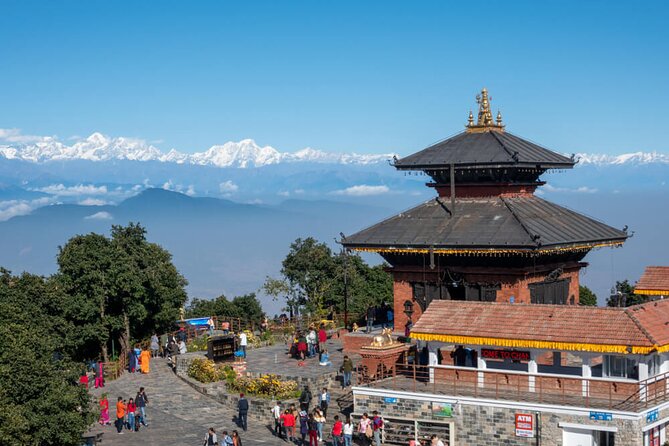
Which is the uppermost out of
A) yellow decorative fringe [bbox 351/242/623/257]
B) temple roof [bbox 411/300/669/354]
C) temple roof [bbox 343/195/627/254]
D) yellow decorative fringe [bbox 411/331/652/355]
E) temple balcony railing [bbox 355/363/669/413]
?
temple roof [bbox 343/195/627/254]

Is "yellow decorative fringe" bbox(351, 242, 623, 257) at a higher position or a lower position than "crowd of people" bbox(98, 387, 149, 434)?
higher

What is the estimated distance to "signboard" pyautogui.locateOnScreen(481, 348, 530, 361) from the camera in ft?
104

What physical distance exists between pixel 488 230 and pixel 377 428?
11.6 meters

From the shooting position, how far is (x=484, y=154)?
42.9 meters

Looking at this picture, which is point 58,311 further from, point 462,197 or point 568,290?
point 568,290

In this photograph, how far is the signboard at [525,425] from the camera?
30047 mm

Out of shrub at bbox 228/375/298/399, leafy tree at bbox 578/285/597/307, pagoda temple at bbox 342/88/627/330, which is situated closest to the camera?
shrub at bbox 228/375/298/399

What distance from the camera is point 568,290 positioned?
1698 inches

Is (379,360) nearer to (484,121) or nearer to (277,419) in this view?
(277,419)

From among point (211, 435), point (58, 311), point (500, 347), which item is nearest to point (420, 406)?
point (500, 347)

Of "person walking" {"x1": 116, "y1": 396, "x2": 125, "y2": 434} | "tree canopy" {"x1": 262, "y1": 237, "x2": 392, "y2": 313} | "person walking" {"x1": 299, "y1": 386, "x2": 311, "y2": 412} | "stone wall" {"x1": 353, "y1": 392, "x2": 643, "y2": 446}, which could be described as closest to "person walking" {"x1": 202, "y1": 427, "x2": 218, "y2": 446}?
"person walking" {"x1": 299, "y1": 386, "x2": 311, "y2": 412}

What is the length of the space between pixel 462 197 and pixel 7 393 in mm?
22640

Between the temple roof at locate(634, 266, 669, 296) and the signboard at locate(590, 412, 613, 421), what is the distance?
47.0 ft

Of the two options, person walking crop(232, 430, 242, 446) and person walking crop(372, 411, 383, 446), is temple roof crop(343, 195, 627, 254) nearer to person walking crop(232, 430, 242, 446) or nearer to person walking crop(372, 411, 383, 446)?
person walking crop(372, 411, 383, 446)
